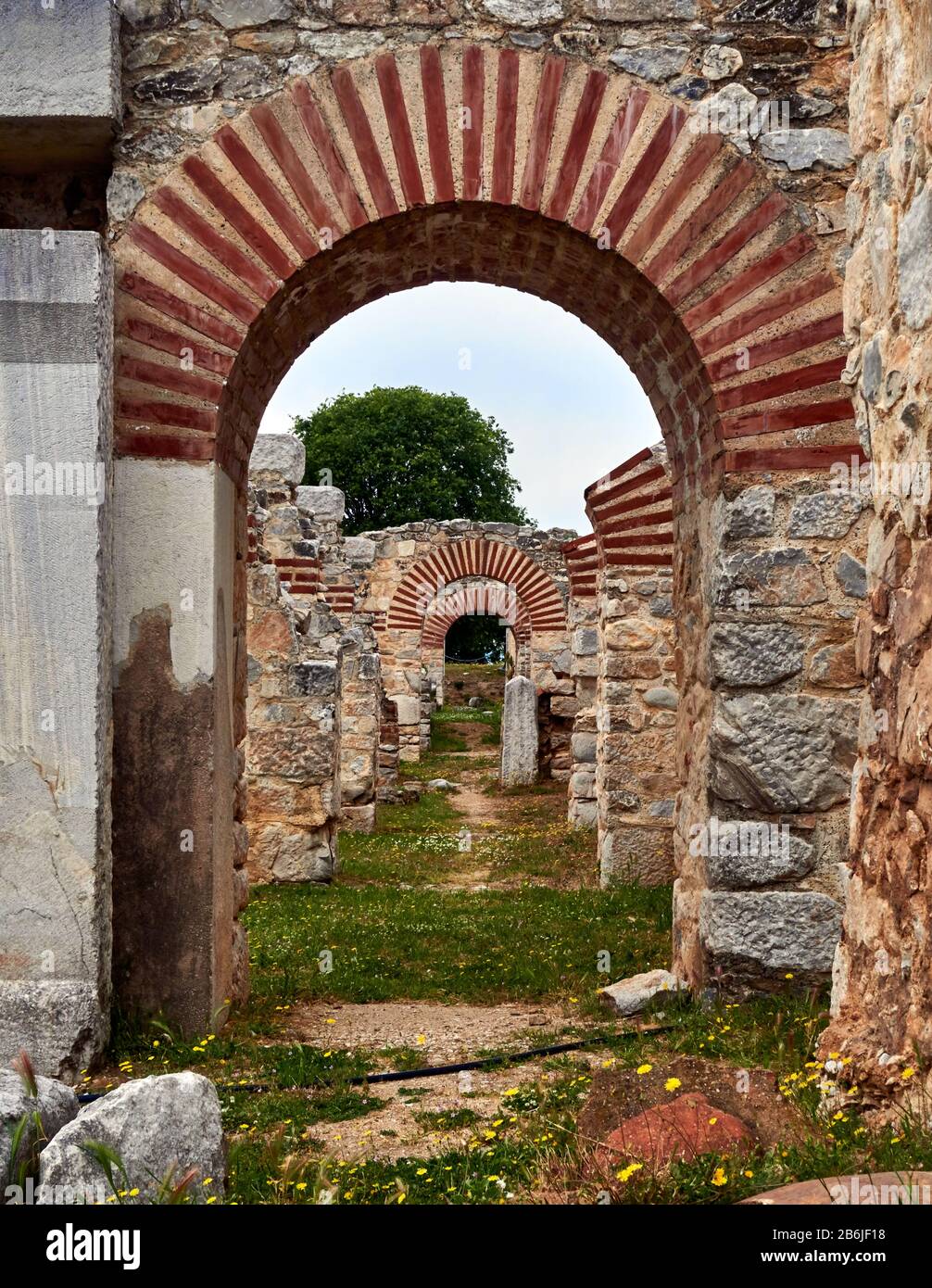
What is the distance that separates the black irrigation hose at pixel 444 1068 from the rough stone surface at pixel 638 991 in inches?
11.5

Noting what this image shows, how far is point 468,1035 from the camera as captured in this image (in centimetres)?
422

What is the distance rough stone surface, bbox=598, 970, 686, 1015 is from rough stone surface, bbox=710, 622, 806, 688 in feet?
3.98

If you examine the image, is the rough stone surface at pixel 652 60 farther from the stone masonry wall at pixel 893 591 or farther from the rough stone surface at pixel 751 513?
the rough stone surface at pixel 751 513

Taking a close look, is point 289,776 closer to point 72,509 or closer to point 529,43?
point 72,509

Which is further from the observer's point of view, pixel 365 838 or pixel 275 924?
pixel 365 838

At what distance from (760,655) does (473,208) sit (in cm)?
190

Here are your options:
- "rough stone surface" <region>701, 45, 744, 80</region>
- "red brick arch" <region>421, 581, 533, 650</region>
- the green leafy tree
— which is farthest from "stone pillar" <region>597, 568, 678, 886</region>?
the green leafy tree

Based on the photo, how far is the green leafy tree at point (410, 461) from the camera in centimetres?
2897

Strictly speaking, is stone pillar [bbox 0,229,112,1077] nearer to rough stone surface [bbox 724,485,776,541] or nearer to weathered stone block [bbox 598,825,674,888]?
rough stone surface [bbox 724,485,776,541]

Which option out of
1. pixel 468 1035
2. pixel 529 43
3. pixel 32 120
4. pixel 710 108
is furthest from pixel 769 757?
pixel 32 120

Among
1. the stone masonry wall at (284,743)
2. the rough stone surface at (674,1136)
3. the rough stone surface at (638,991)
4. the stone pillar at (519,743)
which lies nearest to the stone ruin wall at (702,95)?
the rough stone surface at (638,991)

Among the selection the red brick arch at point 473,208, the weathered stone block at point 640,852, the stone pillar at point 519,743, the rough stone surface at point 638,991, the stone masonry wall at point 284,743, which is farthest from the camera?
the stone pillar at point 519,743

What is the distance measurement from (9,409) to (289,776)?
479 cm

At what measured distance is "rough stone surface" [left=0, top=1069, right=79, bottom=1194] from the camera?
8.27 feet
